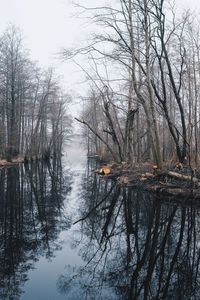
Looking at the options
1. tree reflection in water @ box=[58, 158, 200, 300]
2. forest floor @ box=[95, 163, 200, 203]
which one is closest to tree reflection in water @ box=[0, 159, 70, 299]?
tree reflection in water @ box=[58, 158, 200, 300]

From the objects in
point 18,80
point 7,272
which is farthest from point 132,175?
point 18,80

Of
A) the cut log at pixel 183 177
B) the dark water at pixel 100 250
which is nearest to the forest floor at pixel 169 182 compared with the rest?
the cut log at pixel 183 177

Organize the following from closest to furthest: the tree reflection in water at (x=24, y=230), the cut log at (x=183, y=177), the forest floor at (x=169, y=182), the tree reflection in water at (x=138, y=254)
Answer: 1. the tree reflection in water at (x=138, y=254)
2. the tree reflection in water at (x=24, y=230)
3. the forest floor at (x=169, y=182)
4. the cut log at (x=183, y=177)

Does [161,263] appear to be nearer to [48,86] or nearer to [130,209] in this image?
[130,209]

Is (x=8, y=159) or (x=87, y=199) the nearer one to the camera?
(x=87, y=199)

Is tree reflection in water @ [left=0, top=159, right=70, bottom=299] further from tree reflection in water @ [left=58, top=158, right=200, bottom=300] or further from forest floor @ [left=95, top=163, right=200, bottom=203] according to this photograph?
forest floor @ [left=95, top=163, right=200, bottom=203]

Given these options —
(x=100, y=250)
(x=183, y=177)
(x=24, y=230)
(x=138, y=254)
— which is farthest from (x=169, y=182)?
(x=138, y=254)

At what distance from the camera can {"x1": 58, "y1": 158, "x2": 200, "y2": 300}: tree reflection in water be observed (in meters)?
4.86

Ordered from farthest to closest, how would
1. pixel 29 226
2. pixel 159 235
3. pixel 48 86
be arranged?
pixel 48 86
pixel 29 226
pixel 159 235

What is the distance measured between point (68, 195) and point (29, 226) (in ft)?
20.0

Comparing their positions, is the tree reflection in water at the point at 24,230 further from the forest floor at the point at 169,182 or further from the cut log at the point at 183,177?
the cut log at the point at 183,177

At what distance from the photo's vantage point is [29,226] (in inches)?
338

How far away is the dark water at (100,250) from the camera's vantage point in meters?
4.89

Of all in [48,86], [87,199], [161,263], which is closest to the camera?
[161,263]
